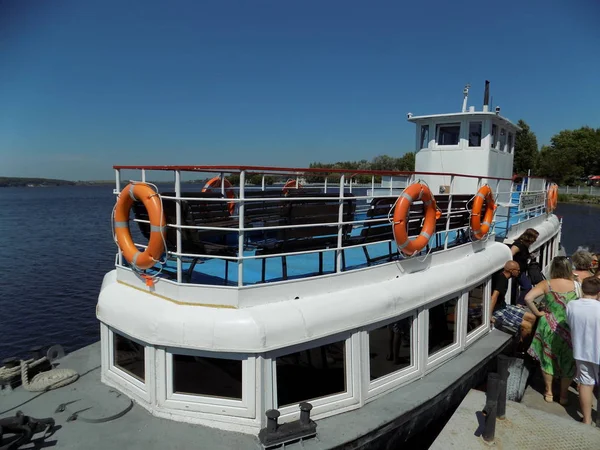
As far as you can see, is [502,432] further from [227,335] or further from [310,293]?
[227,335]

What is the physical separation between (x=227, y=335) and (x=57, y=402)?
7.86 feet

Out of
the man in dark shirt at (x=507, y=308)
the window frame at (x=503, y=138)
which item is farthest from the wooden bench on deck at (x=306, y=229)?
the window frame at (x=503, y=138)

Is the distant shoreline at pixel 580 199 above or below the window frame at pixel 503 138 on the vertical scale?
below

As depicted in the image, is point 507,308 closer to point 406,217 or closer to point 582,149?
point 406,217

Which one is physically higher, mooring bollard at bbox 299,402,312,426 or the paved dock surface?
mooring bollard at bbox 299,402,312,426

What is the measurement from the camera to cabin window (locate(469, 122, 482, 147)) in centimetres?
1186

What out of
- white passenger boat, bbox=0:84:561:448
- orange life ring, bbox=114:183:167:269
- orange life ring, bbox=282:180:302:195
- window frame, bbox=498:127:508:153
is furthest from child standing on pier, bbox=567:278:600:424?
window frame, bbox=498:127:508:153

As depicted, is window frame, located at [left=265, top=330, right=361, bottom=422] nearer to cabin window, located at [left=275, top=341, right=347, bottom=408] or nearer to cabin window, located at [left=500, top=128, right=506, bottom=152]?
cabin window, located at [left=275, top=341, right=347, bottom=408]

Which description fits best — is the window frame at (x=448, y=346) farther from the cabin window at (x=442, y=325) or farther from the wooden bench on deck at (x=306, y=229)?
the wooden bench on deck at (x=306, y=229)

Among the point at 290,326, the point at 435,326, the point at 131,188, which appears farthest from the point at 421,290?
the point at 131,188

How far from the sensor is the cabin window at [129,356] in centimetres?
492

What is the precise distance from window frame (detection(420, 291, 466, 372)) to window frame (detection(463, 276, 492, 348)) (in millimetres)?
122

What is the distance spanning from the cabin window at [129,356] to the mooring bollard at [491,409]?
400 cm

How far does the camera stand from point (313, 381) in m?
4.63
